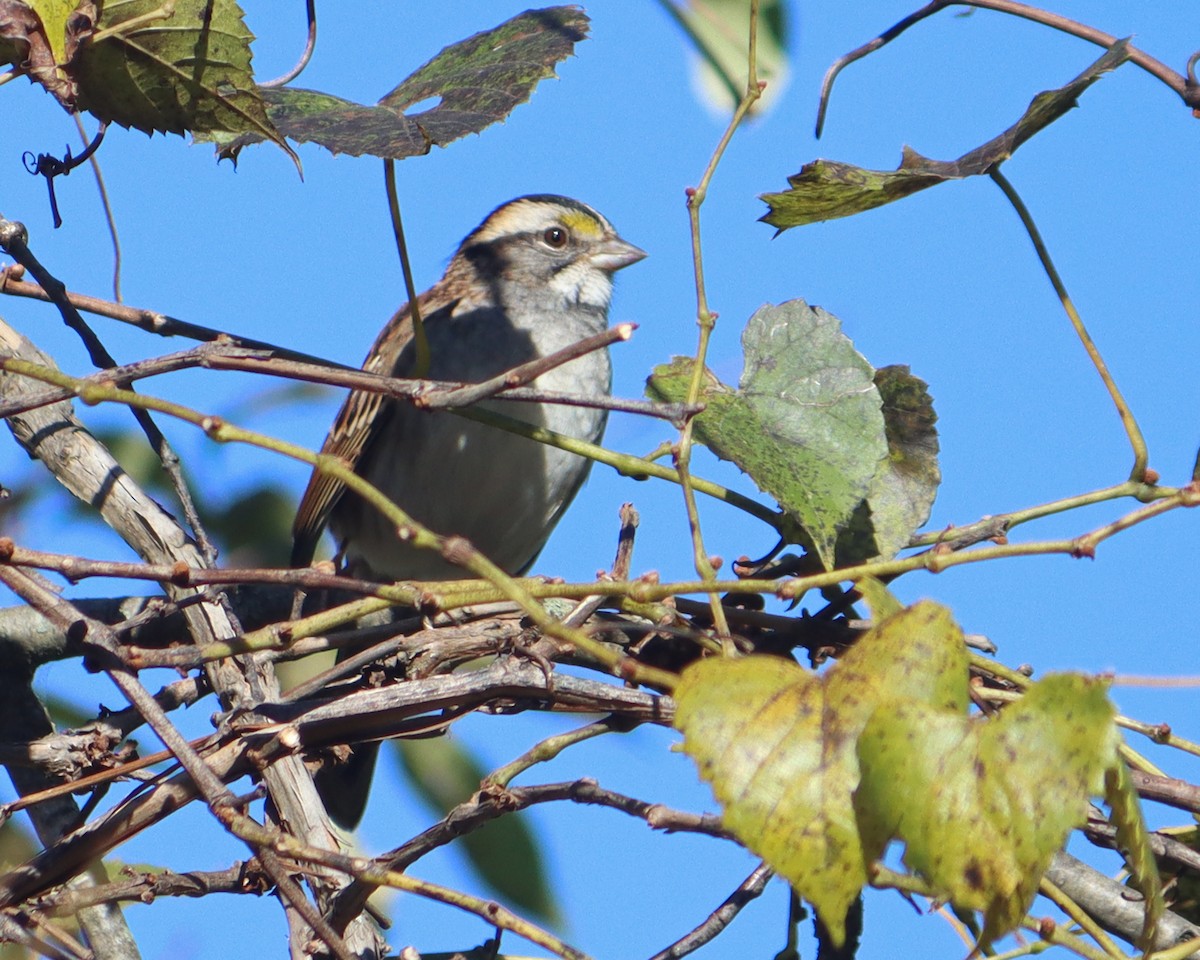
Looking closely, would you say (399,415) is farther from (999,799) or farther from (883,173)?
(999,799)

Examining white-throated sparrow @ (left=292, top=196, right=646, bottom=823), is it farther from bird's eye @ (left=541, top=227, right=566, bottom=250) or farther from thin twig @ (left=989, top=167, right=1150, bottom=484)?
thin twig @ (left=989, top=167, right=1150, bottom=484)

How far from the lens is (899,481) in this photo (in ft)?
6.94

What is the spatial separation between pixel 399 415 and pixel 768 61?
1717 millimetres

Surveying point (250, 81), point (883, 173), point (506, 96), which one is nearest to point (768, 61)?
point (883, 173)

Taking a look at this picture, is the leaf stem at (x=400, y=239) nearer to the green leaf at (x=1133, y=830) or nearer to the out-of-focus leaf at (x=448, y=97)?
the out-of-focus leaf at (x=448, y=97)

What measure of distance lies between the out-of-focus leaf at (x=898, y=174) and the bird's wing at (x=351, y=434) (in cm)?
142

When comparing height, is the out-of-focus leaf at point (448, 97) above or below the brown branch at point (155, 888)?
above

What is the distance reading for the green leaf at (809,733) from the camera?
1045 mm

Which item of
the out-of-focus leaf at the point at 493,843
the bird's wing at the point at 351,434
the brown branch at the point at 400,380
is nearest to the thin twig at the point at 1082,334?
the brown branch at the point at 400,380

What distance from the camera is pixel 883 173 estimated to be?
6.47ft

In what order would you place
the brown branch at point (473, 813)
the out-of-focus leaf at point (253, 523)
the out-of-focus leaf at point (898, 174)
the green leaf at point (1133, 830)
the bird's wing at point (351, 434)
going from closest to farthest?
the green leaf at point (1133, 830) → the brown branch at point (473, 813) → the out-of-focus leaf at point (898, 174) → the out-of-focus leaf at point (253, 523) → the bird's wing at point (351, 434)

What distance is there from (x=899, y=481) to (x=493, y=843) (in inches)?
35.1

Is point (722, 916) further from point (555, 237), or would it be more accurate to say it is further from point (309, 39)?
point (555, 237)

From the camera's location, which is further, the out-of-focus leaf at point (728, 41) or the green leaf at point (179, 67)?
the out-of-focus leaf at point (728, 41)
